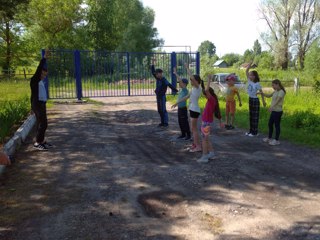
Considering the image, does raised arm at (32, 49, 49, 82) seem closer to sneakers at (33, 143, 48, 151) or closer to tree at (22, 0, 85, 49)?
sneakers at (33, 143, 48, 151)

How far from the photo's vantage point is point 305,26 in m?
48.7

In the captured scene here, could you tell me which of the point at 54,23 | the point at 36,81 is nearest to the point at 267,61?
the point at 54,23

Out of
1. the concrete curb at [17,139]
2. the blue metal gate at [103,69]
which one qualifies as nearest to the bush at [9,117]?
the concrete curb at [17,139]

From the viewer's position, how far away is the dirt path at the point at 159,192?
3957mm

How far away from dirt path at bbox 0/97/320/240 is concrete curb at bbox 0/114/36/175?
0.58 ft

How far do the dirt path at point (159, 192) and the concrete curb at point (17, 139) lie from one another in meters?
0.18

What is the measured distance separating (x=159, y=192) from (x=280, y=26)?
50129mm

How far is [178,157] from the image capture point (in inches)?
272

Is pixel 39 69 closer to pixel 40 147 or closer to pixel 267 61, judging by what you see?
pixel 40 147

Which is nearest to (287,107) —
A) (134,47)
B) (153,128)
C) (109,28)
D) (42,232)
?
(153,128)

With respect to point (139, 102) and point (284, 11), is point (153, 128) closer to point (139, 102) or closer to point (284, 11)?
point (139, 102)

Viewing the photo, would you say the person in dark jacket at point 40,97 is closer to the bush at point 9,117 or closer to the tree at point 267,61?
the bush at point 9,117

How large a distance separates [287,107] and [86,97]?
29.5 ft

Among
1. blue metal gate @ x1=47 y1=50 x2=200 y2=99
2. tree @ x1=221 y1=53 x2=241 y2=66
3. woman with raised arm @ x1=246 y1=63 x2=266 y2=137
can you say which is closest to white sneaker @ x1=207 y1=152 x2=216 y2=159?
woman with raised arm @ x1=246 y1=63 x2=266 y2=137
